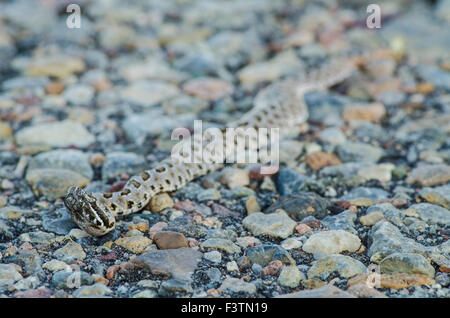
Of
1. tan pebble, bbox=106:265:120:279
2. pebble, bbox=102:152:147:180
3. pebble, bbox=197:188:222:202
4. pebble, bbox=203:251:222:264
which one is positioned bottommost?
tan pebble, bbox=106:265:120:279

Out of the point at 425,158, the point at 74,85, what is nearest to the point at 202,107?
the point at 74,85

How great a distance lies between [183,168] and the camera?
8.67 metres

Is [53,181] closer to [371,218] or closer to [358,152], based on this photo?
[371,218]

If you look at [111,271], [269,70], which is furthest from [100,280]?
[269,70]

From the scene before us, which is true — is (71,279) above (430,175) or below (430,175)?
below

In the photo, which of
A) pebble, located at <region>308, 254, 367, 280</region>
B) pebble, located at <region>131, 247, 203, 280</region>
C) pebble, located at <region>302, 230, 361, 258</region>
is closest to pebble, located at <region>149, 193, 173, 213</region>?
pebble, located at <region>131, 247, 203, 280</region>

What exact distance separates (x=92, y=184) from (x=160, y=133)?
202cm

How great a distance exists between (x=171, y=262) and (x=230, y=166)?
9.85 feet

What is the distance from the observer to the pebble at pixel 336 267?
6.43 meters

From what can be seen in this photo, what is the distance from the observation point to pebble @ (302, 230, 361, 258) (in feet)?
22.7

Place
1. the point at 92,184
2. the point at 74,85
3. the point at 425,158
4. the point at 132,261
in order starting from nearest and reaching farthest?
the point at 132,261
the point at 92,184
the point at 425,158
the point at 74,85

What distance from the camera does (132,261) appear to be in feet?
21.5

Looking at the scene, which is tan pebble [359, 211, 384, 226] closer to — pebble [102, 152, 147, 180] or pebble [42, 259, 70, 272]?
pebble [102, 152, 147, 180]
